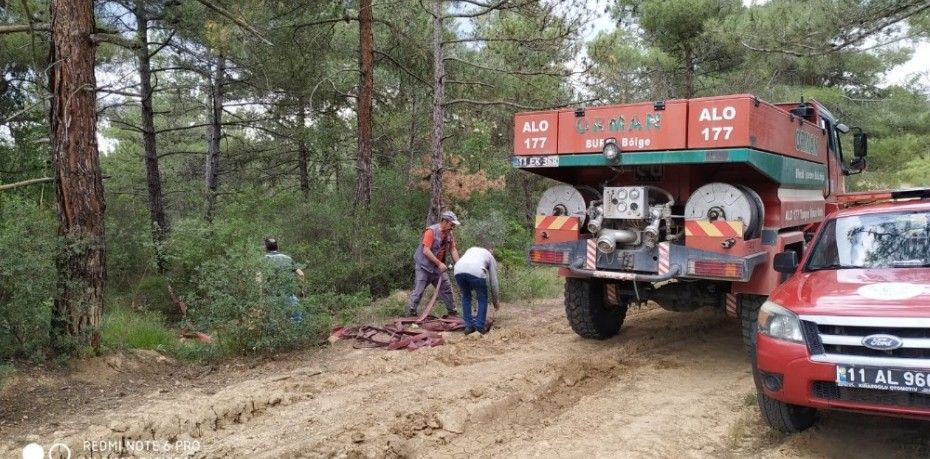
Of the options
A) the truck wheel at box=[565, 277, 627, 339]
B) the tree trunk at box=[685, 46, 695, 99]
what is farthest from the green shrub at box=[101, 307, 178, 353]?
the tree trunk at box=[685, 46, 695, 99]

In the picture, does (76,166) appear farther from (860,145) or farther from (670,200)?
(860,145)

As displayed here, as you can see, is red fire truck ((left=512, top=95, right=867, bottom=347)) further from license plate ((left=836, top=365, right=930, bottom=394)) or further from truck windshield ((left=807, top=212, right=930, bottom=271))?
license plate ((left=836, top=365, right=930, bottom=394))

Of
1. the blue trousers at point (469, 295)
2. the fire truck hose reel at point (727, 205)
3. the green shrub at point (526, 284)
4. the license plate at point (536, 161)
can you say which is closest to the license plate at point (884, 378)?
the fire truck hose reel at point (727, 205)

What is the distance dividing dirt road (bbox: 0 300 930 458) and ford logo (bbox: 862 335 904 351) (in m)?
0.86

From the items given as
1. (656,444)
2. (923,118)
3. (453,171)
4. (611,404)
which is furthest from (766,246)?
(923,118)

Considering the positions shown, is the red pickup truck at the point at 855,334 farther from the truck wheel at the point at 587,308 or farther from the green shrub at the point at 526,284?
the green shrub at the point at 526,284

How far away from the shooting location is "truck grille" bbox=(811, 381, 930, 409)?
3.49 metres

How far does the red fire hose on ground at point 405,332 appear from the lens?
7.51 m

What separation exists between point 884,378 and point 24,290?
6.57 meters

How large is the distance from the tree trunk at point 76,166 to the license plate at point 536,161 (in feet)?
14.6

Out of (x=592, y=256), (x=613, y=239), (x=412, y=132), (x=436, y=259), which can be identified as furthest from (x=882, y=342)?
(x=412, y=132)

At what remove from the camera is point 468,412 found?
16.4 ft

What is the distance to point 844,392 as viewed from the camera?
3697 millimetres

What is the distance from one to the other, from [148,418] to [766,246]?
5.78 metres
